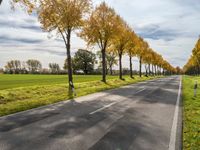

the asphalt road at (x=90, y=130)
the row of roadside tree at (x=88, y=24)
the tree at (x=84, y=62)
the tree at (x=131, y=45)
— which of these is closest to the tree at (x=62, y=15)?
the row of roadside tree at (x=88, y=24)

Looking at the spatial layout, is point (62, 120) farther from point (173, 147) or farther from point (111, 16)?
point (111, 16)

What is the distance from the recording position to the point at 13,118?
9711 millimetres

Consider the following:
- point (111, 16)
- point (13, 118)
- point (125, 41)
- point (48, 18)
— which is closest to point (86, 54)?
point (125, 41)

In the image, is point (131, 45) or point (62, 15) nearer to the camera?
point (62, 15)

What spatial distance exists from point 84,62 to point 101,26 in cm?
8898

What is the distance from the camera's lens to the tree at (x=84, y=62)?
406 ft

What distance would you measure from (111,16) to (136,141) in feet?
108

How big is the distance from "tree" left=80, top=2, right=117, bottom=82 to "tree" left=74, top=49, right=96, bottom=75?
282ft

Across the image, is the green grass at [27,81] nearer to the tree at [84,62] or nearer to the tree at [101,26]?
the tree at [101,26]

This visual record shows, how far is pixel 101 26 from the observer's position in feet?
121

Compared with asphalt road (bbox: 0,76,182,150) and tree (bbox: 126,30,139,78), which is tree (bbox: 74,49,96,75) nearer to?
tree (bbox: 126,30,139,78)

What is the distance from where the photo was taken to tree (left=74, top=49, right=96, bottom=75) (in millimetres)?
123750

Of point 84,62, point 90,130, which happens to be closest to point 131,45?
point 90,130

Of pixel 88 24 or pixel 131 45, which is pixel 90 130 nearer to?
pixel 88 24
